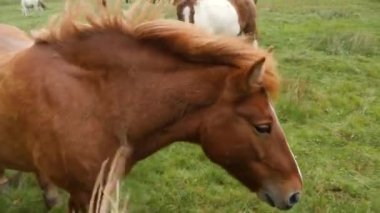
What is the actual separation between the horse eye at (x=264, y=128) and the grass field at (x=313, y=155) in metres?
1.65

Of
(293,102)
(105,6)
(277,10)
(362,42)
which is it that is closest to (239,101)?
(105,6)

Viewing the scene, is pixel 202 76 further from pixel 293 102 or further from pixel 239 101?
pixel 293 102

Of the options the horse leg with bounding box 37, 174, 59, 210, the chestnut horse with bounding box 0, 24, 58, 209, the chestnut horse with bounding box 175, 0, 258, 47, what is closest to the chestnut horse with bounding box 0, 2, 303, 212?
the chestnut horse with bounding box 0, 24, 58, 209

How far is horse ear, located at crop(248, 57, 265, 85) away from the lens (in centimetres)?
292

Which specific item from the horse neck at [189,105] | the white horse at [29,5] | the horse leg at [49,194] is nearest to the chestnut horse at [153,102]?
the horse neck at [189,105]

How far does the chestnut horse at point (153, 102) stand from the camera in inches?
122

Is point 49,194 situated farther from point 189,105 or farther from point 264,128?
point 264,128

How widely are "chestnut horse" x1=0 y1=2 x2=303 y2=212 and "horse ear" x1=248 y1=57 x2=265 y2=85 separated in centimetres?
3

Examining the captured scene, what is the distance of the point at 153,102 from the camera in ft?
10.3

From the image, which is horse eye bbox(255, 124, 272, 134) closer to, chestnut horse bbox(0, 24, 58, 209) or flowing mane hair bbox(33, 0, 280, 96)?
flowing mane hair bbox(33, 0, 280, 96)

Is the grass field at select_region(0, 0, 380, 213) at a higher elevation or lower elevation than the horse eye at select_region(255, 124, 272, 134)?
lower

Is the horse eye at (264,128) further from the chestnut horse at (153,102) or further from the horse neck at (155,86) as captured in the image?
the horse neck at (155,86)

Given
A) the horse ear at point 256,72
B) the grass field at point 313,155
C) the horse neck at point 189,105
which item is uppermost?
the horse ear at point 256,72

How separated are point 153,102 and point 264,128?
0.59 m
